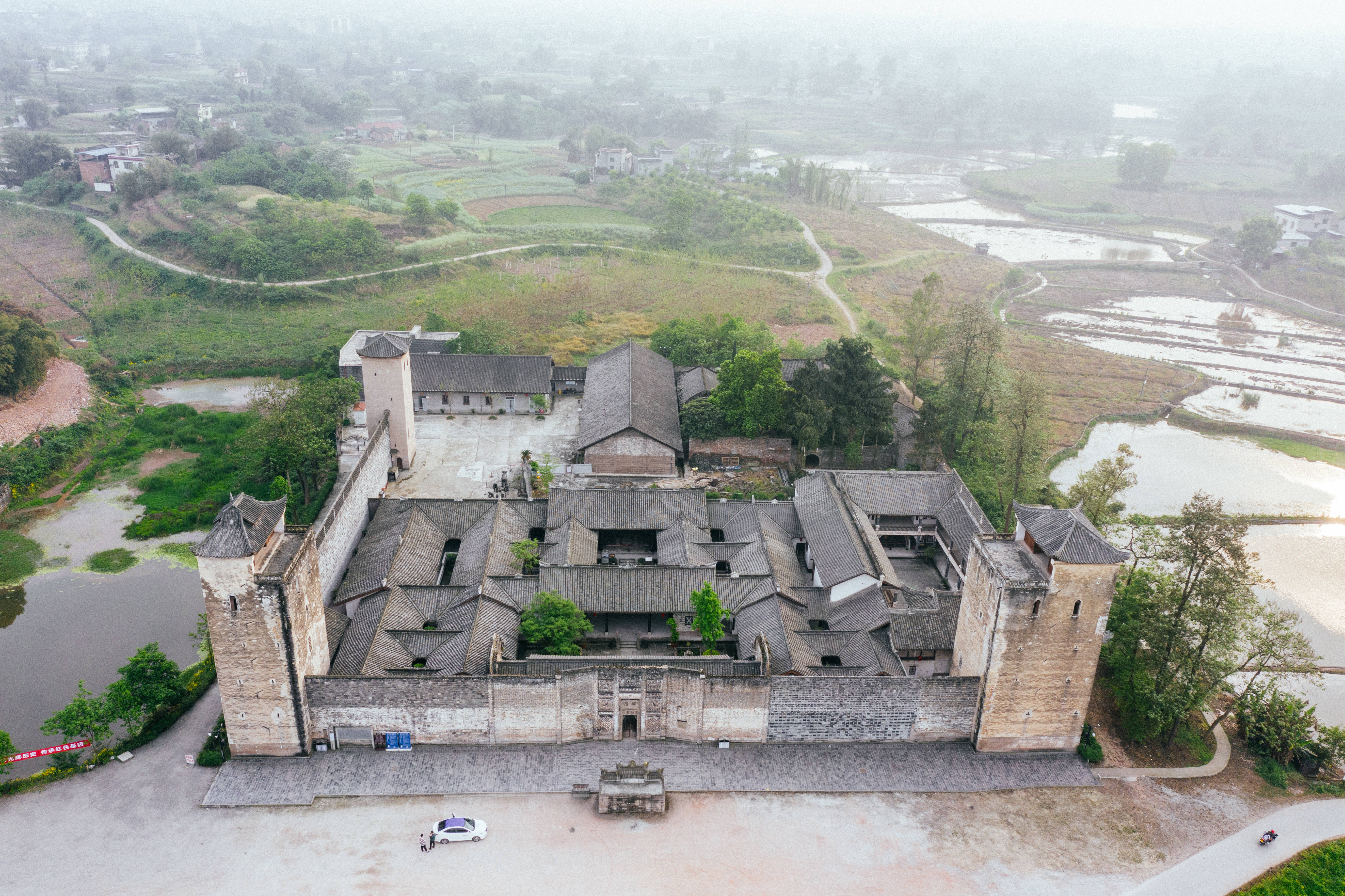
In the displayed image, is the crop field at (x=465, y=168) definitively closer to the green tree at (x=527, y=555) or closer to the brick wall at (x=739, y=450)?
the brick wall at (x=739, y=450)

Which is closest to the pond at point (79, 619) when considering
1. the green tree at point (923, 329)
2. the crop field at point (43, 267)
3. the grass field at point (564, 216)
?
the crop field at point (43, 267)

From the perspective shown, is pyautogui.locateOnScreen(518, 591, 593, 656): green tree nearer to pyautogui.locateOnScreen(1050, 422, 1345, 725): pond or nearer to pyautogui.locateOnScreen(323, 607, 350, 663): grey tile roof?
pyautogui.locateOnScreen(323, 607, 350, 663): grey tile roof

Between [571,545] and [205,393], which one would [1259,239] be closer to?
[571,545]

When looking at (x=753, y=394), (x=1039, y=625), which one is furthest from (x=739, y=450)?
(x=1039, y=625)

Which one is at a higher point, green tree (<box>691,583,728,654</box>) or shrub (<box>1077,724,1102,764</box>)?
green tree (<box>691,583,728,654</box>)

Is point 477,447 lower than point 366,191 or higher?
lower

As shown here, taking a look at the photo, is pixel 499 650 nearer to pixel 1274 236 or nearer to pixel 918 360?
pixel 918 360

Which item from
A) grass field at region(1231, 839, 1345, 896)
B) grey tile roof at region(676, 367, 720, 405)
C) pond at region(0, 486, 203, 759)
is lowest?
pond at region(0, 486, 203, 759)

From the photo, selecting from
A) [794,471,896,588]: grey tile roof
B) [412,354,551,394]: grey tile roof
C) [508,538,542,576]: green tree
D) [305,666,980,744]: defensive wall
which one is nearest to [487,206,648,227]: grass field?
[412,354,551,394]: grey tile roof
